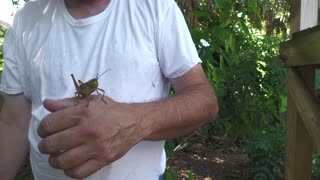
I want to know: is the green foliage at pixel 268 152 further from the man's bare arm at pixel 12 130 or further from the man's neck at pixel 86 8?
the man's neck at pixel 86 8

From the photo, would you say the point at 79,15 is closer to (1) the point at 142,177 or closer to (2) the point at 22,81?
(2) the point at 22,81

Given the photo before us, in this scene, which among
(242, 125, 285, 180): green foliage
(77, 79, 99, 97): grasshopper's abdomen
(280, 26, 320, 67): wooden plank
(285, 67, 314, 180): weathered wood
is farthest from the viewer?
(242, 125, 285, 180): green foliage

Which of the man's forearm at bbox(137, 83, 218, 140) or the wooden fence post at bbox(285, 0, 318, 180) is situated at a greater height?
the man's forearm at bbox(137, 83, 218, 140)

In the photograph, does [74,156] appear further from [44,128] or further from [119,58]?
[119,58]

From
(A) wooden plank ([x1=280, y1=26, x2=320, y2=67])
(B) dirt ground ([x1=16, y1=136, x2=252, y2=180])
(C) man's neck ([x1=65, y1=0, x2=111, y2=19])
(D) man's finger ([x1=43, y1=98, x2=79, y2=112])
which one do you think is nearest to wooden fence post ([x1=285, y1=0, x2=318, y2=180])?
(A) wooden plank ([x1=280, y1=26, x2=320, y2=67])

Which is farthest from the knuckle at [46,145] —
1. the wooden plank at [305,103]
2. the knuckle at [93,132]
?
the wooden plank at [305,103]

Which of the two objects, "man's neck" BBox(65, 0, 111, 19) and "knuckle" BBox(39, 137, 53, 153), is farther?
"man's neck" BBox(65, 0, 111, 19)

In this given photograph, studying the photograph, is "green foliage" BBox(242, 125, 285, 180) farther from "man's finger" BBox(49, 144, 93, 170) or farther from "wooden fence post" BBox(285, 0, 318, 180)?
"man's finger" BBox(49, 144, 93, 170)

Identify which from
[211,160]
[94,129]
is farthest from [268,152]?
[94,129]
